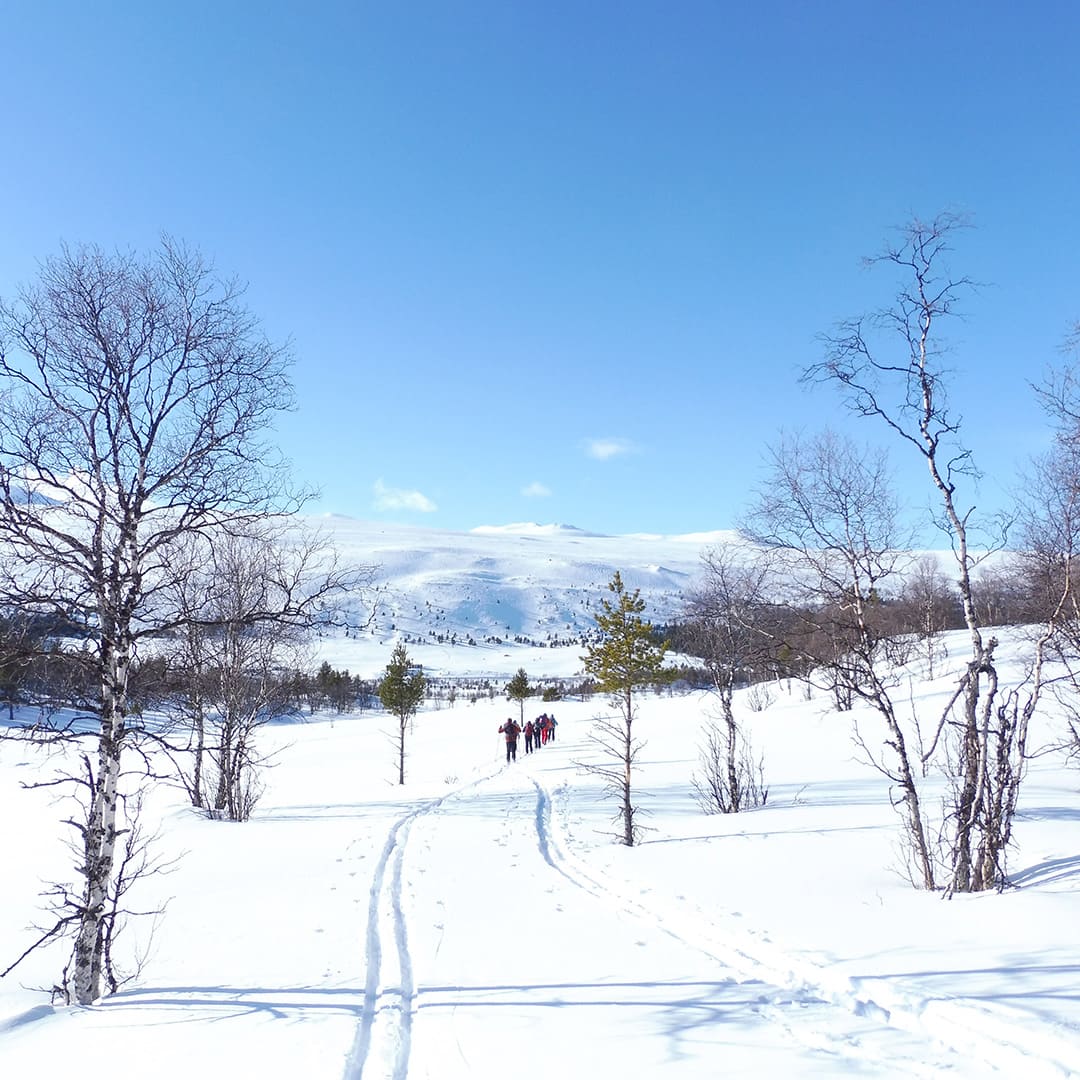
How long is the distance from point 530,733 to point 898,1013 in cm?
3261

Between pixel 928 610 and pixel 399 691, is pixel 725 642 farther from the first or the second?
pixel 928 610

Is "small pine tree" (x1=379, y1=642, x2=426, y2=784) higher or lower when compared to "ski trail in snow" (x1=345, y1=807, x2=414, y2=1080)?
higher

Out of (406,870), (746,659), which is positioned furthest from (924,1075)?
(406,870)

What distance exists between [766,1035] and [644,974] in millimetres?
1779

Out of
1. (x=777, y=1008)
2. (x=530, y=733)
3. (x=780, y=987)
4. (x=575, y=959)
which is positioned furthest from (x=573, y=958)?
(x=530, y=733)

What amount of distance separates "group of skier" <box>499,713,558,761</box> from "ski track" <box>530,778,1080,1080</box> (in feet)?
81.0

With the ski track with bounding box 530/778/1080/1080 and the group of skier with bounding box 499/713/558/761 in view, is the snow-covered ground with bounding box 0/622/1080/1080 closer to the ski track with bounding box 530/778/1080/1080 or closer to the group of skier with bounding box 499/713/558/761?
the ski track with bounding box 530/778/1080/1080

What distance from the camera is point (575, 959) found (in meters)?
7.57

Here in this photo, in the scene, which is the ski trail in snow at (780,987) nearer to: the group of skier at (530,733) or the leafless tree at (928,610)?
the group of skier at (530,733)

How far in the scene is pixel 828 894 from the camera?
9.57m

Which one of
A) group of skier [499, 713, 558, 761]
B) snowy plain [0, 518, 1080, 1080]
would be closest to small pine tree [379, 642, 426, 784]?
group of skier [499, 713, 558, 761]

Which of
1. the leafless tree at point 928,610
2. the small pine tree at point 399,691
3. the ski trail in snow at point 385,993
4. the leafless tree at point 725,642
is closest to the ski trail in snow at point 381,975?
the ski trail in snow at point 385,993

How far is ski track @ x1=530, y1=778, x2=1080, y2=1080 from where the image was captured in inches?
192

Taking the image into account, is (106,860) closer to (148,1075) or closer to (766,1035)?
(148,1075)
